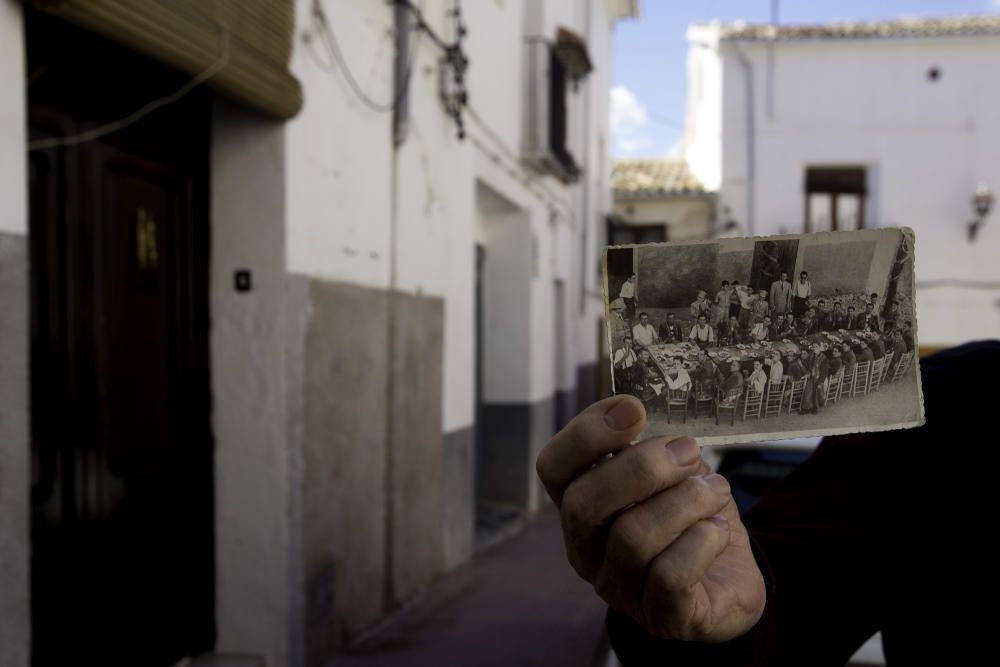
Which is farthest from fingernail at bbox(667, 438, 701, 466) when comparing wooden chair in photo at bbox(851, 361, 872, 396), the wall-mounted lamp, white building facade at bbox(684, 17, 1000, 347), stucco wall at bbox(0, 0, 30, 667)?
the wall-mounted lamp

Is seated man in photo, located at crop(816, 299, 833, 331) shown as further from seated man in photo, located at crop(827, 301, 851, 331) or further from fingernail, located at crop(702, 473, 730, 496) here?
fingernail, located at crop(702, 473, 730, 496)

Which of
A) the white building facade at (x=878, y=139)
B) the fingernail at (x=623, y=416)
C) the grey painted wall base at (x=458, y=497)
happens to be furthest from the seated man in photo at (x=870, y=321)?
the white building facade at (x=878, y=139)

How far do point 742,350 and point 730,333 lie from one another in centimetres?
3

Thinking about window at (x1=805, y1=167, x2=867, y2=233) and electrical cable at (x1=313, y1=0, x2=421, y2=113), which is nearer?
electrical cable at (x1=313, y1=0, x2=421, y2=113)

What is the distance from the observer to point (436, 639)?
15.7 ft

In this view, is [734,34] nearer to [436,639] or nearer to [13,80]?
→ [436,639]

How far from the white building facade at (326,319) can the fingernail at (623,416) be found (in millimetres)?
1768

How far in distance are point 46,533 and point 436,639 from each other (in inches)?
97.5

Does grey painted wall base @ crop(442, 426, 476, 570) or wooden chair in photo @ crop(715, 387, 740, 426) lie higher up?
Result: wooden chair in photo @ crop(715, 387, 740, 426)

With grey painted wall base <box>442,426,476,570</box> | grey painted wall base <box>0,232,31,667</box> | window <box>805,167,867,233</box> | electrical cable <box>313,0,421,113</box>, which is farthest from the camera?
window <box>805,167,867,233</box>

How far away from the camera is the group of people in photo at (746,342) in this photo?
4.16ft

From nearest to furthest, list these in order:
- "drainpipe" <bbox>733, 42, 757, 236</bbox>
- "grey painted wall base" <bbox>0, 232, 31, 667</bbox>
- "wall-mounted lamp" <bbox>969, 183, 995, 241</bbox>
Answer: "grey painted wall base" <bbox>0, 232, 31, 667</bbox> → "wall-mounted lamp" <bbox>969, 183, 995, 241</bbox> → "drainpipe" <bbox>733, 42, 757, 236</bbox>

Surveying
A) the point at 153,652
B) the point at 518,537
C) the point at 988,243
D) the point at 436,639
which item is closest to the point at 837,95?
the point at 988,243

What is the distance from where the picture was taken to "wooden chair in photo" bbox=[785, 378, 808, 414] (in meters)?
1.30
